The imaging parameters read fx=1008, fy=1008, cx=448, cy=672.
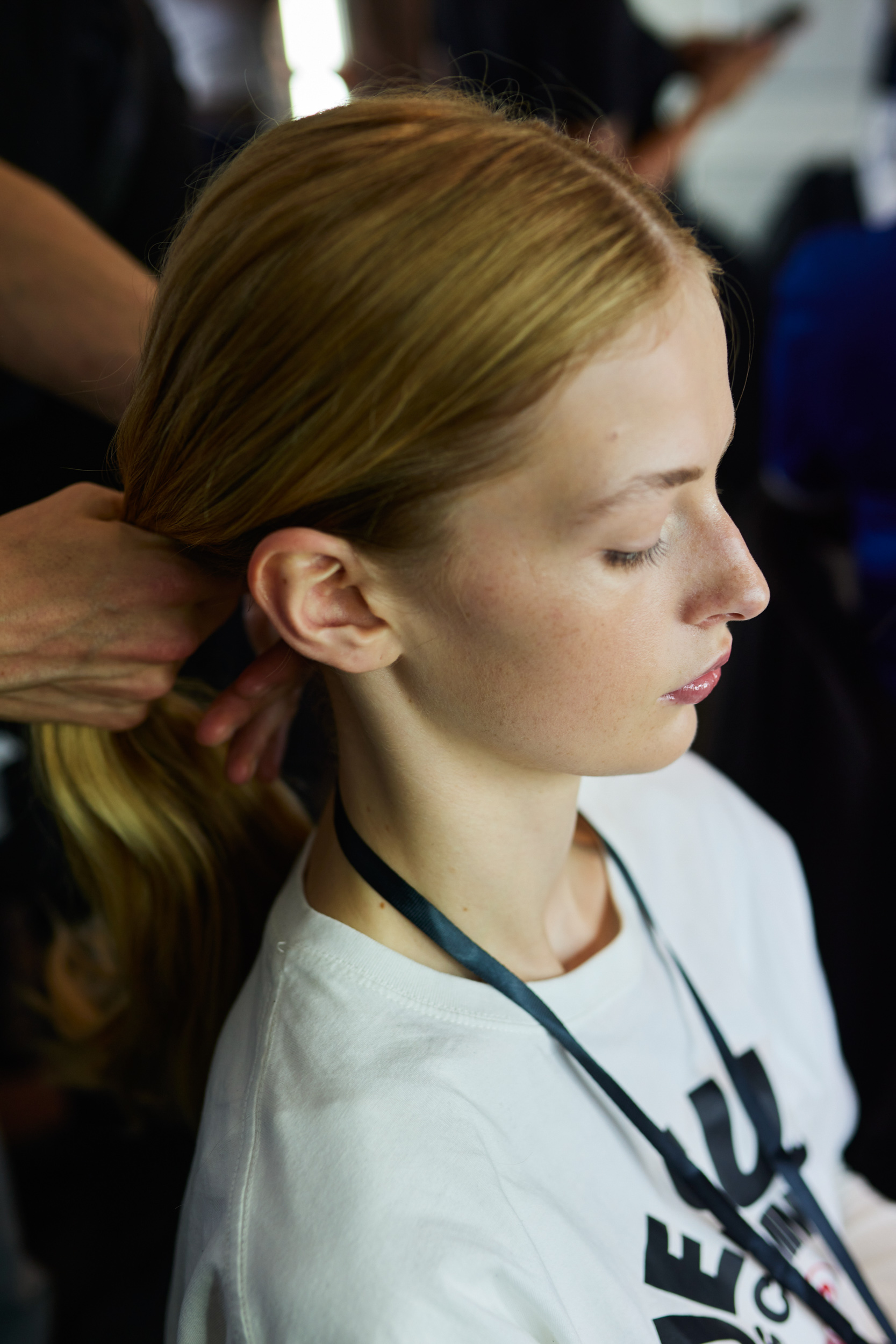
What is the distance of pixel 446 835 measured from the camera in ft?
2.36

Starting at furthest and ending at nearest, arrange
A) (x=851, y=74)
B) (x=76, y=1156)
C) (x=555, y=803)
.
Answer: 1. (x=851, y=74)
2. (x=76, y=1156)
3. (x=555, y=803)

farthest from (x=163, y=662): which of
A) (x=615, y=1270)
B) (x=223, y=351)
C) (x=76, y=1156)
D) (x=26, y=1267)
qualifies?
(x=76, y=1156)

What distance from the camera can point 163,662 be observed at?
0.74m

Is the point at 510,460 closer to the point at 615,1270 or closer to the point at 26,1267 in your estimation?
the point at 615,1270

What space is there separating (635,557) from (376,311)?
0.21 metres

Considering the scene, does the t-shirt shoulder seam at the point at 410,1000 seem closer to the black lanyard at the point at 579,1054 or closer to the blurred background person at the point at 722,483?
the black lanyard at the point at 579,1054

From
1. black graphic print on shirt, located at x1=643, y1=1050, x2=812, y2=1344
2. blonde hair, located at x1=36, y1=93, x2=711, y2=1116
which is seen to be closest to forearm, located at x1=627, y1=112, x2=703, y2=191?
blonde hair, located at x1=36, y1=93, x2=711, y2=1116

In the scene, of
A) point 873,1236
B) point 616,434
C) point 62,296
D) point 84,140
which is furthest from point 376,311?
point 873,1236

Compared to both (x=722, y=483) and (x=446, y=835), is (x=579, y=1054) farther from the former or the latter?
(x=722, y=483)

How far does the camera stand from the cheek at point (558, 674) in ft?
1.98

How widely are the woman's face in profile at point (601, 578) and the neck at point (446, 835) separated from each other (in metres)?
0.03

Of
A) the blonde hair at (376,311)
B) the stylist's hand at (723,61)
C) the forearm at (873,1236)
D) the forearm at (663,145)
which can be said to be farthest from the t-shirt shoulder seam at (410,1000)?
the stylist's hand at (723,61)

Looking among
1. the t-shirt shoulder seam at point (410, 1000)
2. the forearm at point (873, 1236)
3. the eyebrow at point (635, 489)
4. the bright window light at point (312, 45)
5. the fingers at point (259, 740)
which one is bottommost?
the forearm at point (873, 1236)

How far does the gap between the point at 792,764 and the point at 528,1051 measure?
76cm
